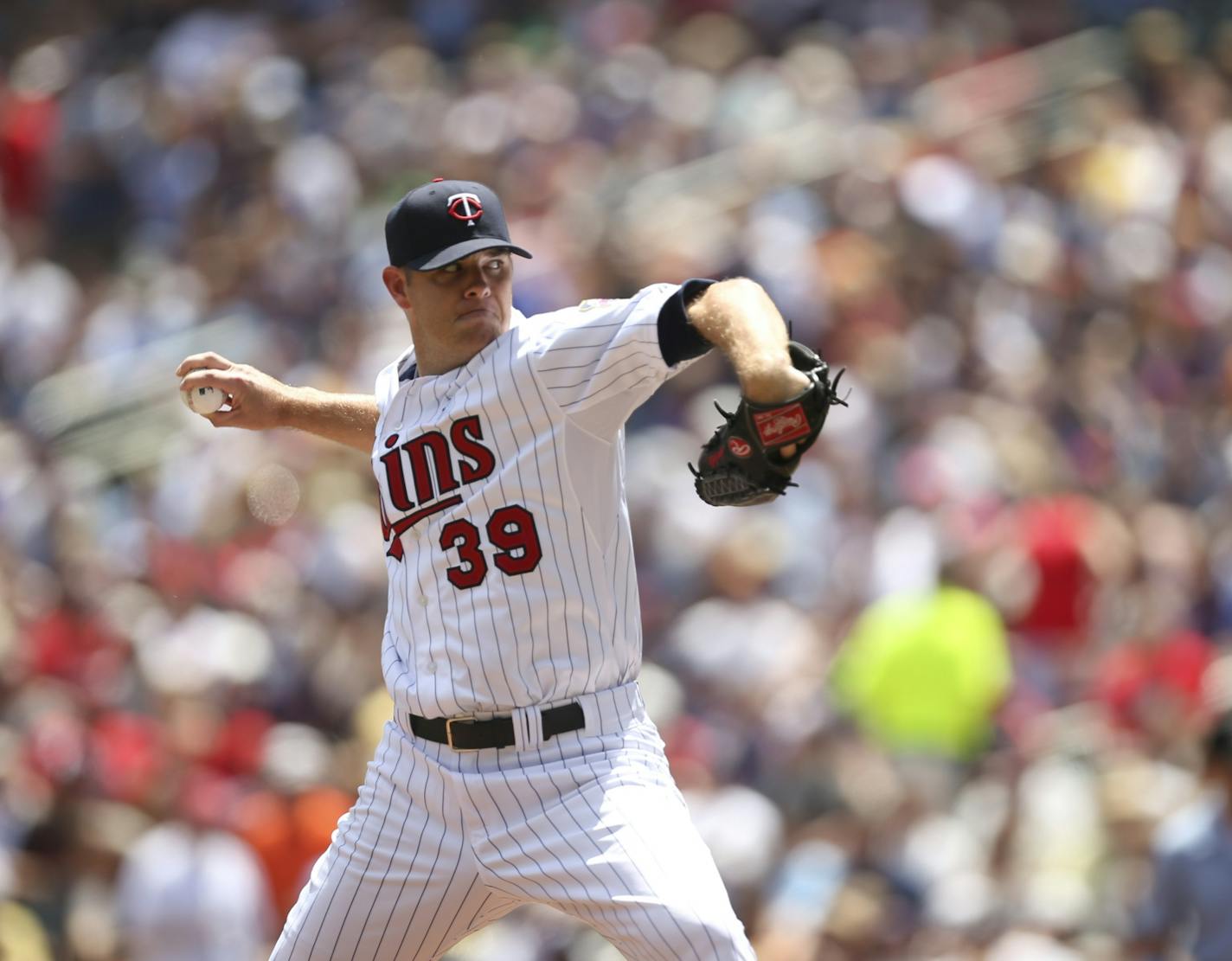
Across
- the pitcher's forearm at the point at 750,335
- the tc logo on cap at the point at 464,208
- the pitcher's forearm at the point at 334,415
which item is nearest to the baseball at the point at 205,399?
the pitcher's forearm at the point at 334,415

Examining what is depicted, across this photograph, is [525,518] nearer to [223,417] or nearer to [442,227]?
[442,227]

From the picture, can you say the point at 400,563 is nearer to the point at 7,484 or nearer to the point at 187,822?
the point at 187,822

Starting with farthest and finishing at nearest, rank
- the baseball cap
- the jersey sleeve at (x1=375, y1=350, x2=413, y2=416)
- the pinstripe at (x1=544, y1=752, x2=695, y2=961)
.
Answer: the jersey sleeve at (x1=375, y1=350, x2=413, y2=416) → the baseball cap → the pinstripe at (x1=544, y1=752, x2=695, y2=961)

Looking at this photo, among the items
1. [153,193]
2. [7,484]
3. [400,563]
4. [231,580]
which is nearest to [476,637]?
[400,563]

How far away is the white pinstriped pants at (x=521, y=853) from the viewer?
344 centimetres

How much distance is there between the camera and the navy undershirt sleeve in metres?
3.40

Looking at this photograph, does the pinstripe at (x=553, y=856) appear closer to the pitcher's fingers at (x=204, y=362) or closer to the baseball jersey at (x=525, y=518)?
the baseball jersey at (x=525, y=518)

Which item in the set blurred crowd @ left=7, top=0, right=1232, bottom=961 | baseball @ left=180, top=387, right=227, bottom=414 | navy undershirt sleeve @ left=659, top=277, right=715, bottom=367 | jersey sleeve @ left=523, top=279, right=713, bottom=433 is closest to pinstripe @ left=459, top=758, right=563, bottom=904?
jersey sleeve @ left=523, top=279, right=713, bottom=433

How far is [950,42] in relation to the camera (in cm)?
1223

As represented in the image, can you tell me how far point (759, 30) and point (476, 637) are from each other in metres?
9.38

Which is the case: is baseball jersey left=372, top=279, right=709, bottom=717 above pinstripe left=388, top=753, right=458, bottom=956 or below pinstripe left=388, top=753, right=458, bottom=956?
above

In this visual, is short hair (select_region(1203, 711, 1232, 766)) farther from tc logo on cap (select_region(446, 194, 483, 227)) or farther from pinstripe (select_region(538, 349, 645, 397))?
tc logo on cap (select_region(446, 194, 483, 227))

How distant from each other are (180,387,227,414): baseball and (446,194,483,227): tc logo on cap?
2.37ft

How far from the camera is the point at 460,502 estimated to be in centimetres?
367
